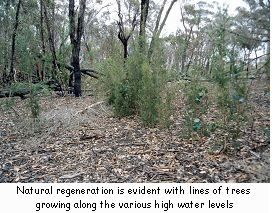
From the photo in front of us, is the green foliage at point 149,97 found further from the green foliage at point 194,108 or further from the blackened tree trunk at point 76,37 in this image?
the blackened tree trunk at point 76,37

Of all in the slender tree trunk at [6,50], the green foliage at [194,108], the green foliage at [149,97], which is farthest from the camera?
the slender tree trunk at [6,50]

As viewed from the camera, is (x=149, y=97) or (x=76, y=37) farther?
(x=76, y=37)

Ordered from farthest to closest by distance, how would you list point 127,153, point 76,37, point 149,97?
point 76,37
point 149,97
point 127,153

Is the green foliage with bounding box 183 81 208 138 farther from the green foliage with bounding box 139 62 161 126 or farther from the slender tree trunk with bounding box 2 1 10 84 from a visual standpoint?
the slender tree trunk with bounding box 2 1 10 84

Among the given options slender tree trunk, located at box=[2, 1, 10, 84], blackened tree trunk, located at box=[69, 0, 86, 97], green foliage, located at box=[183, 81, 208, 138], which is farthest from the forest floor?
slender tree trunk, located at box=[2, 1, 10, 84]

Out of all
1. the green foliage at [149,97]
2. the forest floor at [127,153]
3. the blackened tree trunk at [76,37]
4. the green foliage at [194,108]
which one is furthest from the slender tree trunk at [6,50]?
the green foliage at [194,108]

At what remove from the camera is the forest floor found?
3357mm

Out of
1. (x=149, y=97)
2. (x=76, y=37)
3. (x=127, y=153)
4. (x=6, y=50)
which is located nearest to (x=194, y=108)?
(x=149, y=97)

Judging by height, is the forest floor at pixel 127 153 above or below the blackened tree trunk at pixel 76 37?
below

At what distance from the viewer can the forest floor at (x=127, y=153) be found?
336cm

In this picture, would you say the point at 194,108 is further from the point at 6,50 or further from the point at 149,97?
the point at 6,50

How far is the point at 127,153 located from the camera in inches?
167

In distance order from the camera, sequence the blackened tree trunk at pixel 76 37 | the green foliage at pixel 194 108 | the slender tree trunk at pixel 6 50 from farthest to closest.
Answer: the slender tree trunk at pixel 6 50, the blackened tree trunk at pixel 76 37, the green foliage at pixel 194 108
